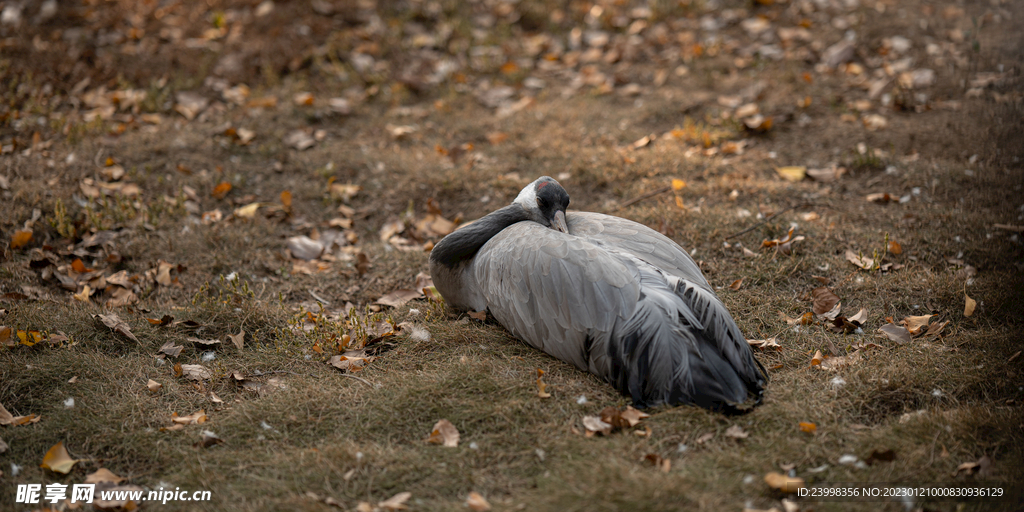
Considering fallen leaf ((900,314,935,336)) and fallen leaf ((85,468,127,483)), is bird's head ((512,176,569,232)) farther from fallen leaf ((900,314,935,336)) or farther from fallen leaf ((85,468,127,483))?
fallen leaf ((85,468,127,483))

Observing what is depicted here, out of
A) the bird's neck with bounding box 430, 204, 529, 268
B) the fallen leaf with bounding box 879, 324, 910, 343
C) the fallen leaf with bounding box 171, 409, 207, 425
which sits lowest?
the fallen leaf with bounding box 171, 409, 207, 425

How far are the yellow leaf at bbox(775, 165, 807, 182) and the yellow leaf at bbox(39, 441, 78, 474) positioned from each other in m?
5.59

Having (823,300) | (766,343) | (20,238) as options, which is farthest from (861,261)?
(20,238)

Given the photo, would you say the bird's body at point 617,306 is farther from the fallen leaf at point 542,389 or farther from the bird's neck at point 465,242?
the fallen leaf at point 542,389

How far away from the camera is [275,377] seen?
3.99 meters

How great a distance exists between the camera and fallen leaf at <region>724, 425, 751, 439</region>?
10.7 feet

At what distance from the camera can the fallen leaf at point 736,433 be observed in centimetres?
325

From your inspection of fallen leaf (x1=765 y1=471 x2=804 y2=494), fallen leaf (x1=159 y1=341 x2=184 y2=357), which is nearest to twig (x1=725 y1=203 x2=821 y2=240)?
fallen leaf (x1=765 y1=471 x2=804 y2=494)

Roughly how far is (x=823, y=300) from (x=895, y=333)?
0.49 metres

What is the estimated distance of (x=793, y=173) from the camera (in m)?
6.10

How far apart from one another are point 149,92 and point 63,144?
127cm

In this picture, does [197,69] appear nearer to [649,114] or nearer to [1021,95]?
[649,114]

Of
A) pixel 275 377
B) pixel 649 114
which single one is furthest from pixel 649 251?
pixel 649 114

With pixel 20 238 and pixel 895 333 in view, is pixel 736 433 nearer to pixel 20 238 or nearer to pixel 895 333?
pixel 895 333
